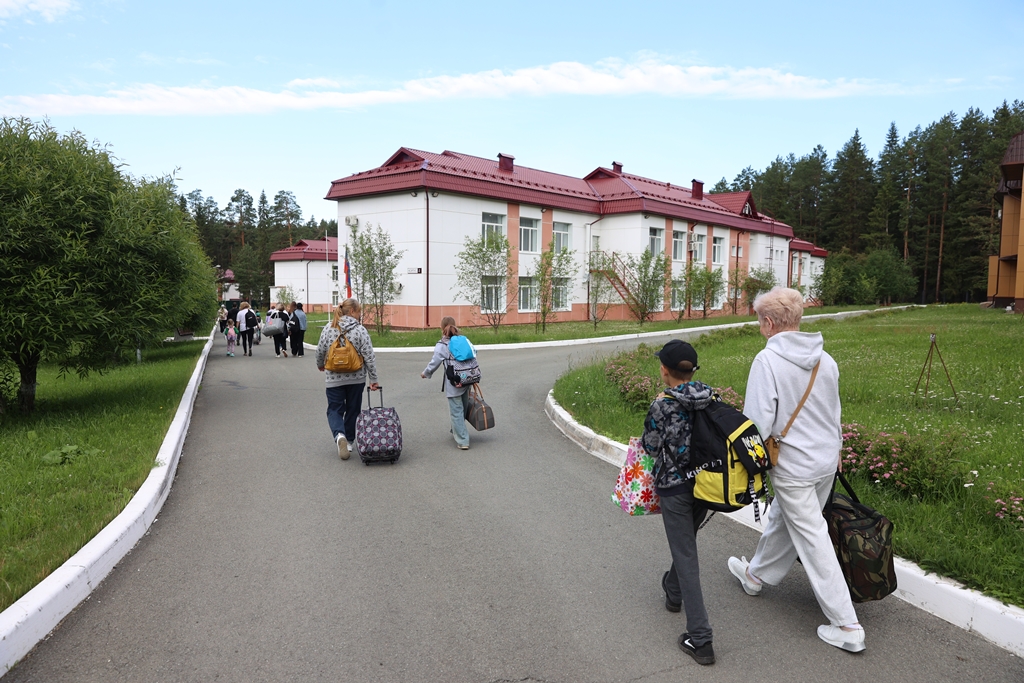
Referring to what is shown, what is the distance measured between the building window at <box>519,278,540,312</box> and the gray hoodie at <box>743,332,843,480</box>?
101ft

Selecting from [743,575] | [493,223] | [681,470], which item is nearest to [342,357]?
[743,575]

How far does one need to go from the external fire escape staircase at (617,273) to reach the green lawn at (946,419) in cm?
1883

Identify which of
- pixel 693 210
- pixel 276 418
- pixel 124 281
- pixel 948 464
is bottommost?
pixel 276 418

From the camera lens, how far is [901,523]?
4.98 metres

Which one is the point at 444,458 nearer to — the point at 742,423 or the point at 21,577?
the point at 21,577

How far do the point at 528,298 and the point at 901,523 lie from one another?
30.4 m

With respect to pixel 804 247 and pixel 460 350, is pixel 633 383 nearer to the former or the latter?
pixel 460 350

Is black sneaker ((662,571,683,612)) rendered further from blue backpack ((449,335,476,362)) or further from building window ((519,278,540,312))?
building window ((519,278,540,312))

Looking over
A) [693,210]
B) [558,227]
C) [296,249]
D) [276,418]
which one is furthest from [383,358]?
[296,249]

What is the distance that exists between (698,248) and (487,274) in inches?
782

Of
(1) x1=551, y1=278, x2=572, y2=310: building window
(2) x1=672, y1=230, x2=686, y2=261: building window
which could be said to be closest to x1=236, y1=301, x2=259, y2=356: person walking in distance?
(1) x1=551, y1=278, x2=572, y2=310: building window

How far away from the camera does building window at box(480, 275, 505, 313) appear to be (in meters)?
29.4

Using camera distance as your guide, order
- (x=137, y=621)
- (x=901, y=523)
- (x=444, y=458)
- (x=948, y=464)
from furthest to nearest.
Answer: (x=444, y=458) → (x=948, y=464) → (x=901, y=523) → (x=137, y=621)

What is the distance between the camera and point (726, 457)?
3553 mm
